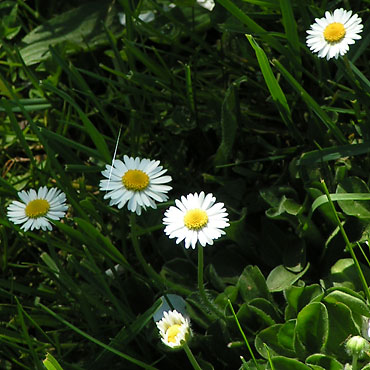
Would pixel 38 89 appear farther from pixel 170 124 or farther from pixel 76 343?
pixel 76 343

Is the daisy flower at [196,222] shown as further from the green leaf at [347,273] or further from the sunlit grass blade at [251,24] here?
the sunlit grass blade at [251,24]

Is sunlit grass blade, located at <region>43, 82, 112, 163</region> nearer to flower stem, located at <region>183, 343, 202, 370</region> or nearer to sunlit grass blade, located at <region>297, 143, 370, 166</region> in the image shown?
sunlit grass blade, located at <region>297, 143, 370, 166</region>

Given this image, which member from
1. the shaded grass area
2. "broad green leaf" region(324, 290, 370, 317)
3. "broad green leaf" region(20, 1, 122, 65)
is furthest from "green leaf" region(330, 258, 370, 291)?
"broad green leaf" region(20, 1, 122, 65)

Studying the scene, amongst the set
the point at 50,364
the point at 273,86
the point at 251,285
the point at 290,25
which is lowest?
the point at 50,364

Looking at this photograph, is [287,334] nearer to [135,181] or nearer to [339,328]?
[339,328]

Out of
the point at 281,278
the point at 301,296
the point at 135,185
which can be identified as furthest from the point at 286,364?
the point at 135,185

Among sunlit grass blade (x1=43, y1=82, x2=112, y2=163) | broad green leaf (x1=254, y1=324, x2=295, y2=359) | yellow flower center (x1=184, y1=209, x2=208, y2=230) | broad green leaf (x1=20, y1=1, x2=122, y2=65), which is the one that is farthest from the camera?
broad green leaf (x1=20, y1=1, x2=122, y2=65)
